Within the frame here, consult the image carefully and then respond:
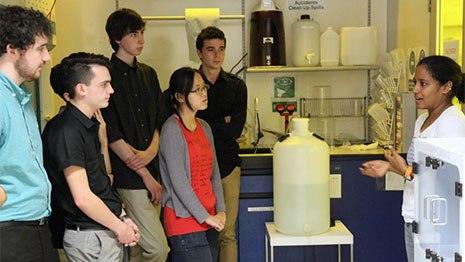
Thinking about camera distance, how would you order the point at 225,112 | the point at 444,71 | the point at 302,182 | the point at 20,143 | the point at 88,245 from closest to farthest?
the point at 20,143, the point at 88,245, the point at 444,71, the point at 302,182, the point at 225,112

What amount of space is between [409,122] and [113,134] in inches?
A: 69.7

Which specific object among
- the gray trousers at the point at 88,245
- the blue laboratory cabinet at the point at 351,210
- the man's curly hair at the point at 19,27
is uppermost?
the man's curly hair at the point at 19,27

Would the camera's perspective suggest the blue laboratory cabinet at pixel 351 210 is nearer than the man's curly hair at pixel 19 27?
No

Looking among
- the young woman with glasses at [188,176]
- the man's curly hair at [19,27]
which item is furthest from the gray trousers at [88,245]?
the man's curly hair at [19,27]

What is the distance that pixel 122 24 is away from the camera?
9.25ft

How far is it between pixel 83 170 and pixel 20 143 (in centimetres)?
29

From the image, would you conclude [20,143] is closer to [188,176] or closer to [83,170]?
[83,170]

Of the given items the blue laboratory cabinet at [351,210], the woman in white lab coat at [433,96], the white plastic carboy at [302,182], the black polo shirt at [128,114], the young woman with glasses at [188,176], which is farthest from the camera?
the blue laboratory cabinet at [351,210]

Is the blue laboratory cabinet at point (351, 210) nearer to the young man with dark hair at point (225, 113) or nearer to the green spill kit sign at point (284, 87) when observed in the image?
the young man with dark hair at point (225, 113)

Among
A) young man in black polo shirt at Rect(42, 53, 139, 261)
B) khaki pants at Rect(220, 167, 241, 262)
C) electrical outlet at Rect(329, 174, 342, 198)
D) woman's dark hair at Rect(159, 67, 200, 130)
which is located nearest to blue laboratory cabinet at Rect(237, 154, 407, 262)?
electrical outlet at Rect(329, 174, 342, 198)

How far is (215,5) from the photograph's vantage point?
13.7 feet

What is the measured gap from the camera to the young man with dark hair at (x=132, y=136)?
2811 millimetres

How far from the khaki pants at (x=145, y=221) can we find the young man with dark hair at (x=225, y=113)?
0.52 metres

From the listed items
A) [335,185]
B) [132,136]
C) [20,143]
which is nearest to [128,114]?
[132,136]
